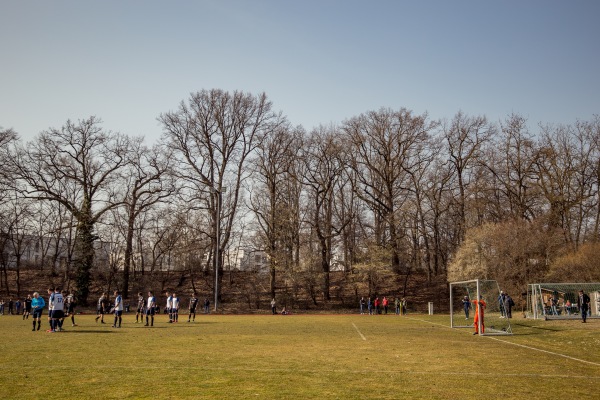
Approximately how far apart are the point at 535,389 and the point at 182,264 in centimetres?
5825

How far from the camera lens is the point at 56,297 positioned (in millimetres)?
22516

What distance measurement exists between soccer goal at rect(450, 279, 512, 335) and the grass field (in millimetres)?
4882

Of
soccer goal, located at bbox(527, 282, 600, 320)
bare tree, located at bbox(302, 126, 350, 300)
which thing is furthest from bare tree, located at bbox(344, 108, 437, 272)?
soccer goal, located at bbox(527, 282, 600, 320)

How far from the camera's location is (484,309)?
26.2m

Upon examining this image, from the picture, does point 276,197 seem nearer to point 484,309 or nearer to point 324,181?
point 324,181

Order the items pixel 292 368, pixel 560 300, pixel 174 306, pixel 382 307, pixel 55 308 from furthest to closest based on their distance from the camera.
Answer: pixel 382 307 → pixel 560 300 → pixel 174 306 → pixel 55 308 → pixel 292 368

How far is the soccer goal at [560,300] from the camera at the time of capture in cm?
3077

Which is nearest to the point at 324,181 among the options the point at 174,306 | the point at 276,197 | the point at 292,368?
the point at 276,197

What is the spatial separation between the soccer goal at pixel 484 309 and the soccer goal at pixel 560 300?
6.45ft

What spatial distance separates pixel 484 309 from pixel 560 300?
374 inches

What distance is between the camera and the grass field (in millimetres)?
9344

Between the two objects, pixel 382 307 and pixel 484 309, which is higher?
pixel 484 309

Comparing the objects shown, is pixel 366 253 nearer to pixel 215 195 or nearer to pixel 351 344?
pixel 215 195

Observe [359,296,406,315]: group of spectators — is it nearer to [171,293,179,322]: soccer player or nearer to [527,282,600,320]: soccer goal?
[527,282,600,320]: soccer goal
